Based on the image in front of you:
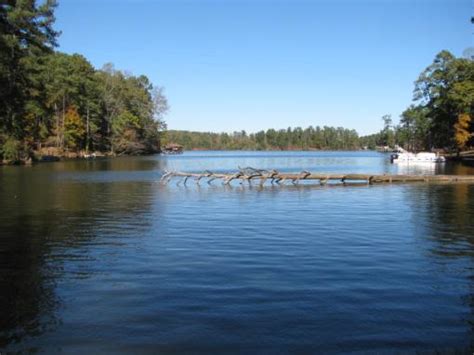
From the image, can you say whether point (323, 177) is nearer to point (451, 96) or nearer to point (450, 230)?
point (450, 230)

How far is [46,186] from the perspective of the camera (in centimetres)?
3328

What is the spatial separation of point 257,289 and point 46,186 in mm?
27809

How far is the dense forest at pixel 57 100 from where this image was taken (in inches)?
1902

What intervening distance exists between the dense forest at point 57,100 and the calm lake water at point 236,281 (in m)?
31.3

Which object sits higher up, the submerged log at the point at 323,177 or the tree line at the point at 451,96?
the tree line at the point at 451,96

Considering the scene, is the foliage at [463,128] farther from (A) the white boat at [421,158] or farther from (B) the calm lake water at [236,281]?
(B) the calm lake water at [236,281]

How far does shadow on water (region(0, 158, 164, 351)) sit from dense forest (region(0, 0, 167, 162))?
20.4 m

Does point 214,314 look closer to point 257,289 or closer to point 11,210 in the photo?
point 257,289

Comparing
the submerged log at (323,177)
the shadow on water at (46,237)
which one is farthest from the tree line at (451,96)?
the shadow on water at (46,237)

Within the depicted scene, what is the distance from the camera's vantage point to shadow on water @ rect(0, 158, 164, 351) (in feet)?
26.7

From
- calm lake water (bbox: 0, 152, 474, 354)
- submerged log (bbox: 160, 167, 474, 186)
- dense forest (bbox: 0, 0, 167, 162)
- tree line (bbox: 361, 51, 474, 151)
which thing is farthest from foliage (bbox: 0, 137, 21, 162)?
tree line (bbox: 361, 51, 474, 151)

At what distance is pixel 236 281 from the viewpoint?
32.9 feet

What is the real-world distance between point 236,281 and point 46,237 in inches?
318

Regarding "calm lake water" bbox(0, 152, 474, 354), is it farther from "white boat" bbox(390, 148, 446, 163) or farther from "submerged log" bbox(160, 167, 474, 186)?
"white boat" bbox(390, 148, 446, 163)
